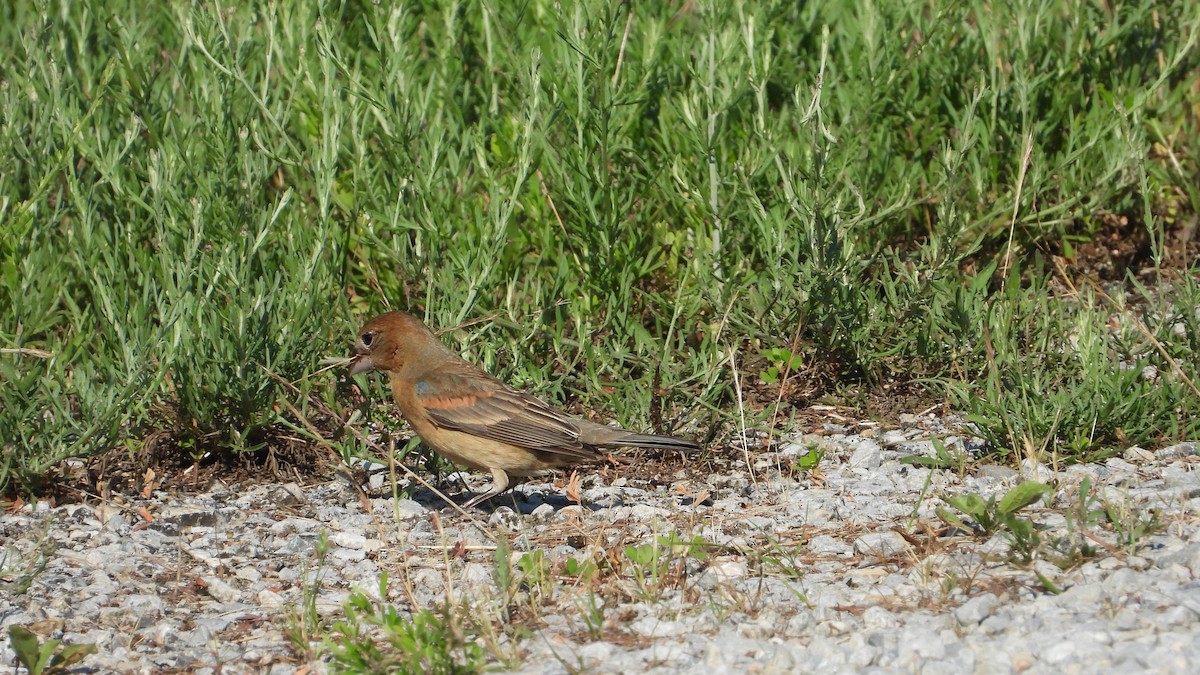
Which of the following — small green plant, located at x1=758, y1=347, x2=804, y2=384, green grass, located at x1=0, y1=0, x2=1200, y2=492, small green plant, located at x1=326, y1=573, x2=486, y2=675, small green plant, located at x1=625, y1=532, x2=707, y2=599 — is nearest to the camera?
small green plant, located at x1=326, y1=573, x2=486, y2=675

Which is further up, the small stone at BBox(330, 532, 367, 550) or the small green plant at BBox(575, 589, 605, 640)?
the small green plant at BBox(575, 589, 605, 640)

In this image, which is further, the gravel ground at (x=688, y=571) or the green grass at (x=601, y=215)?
the green grass at (x=601, y=215)

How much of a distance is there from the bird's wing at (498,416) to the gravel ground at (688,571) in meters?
0.30

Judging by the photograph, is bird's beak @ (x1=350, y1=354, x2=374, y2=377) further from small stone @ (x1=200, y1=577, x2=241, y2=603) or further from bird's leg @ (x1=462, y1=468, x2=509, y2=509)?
small stone @ (x1=200, y1=577, x2=241, y2=603)

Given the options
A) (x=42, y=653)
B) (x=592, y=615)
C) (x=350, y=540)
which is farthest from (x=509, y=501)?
(x=42, y=653)

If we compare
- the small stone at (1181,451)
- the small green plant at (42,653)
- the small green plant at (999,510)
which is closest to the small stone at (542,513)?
the small green plant at (999,510)

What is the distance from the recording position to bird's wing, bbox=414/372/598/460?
19.4ft

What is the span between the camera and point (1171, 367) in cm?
598

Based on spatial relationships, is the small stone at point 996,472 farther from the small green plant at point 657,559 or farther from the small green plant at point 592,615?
the small green plant at point 592,615

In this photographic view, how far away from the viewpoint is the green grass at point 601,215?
591cm

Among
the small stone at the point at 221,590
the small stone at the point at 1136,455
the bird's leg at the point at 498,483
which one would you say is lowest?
the bird's leg at the point at 498,483

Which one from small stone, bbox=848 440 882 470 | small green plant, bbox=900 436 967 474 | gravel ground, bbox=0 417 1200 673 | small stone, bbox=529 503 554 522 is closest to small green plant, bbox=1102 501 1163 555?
gravel ground, bbox=0 417 1200 673

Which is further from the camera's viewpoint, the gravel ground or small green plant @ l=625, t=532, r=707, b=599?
small green plant @ l=625, t=532, r=707, b=599

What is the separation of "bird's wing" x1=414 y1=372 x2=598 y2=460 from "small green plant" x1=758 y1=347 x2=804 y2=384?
41.5 inches
